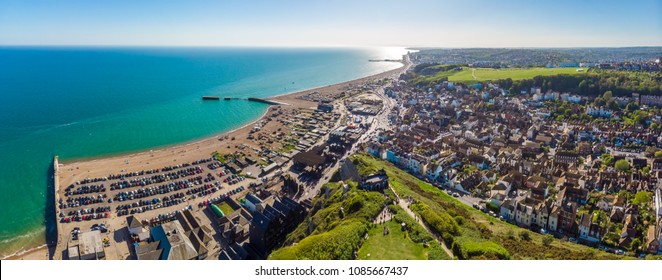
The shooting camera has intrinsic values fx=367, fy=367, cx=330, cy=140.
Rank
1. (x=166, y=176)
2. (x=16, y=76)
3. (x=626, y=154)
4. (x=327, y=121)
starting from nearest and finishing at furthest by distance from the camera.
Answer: (x=166, y=176) → (x=626, y=154) → (x=327, y=121) → (x=16, y=76)

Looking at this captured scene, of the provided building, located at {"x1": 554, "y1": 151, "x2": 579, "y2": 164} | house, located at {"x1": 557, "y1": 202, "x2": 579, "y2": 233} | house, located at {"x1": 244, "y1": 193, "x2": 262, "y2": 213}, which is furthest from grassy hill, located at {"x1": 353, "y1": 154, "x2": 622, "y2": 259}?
building, located at {"x1": 554, "y1": 151, "x2": 579, "y2": 164}

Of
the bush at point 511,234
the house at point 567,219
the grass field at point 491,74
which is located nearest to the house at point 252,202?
the bush at point 511,234

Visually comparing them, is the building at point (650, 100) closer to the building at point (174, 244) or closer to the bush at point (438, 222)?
the bush at point (438, 222)

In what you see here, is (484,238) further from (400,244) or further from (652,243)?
(652,243)

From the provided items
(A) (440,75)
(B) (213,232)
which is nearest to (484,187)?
(B) (213,232)

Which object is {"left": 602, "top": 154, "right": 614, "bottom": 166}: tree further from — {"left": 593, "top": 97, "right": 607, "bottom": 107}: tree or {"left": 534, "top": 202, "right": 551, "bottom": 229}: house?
{"left": 593, "top": 97, "right": 607, "bottom": 107}: tree
